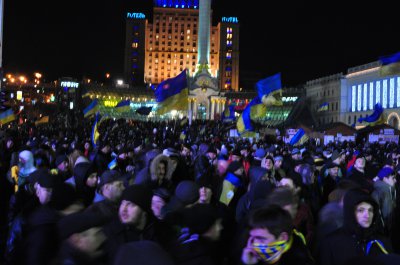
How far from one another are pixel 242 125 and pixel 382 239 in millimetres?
16220

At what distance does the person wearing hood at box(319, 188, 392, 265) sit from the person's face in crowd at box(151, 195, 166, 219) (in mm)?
1480

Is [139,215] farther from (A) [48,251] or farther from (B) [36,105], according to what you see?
(B) [36,105]

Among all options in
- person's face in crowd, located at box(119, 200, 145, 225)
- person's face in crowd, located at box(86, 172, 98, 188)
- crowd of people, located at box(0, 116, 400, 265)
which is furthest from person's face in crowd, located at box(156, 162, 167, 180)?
person's face in crowd, located at box(119, 200, 145, 225)

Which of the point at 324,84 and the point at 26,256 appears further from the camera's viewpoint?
the point at 324,84

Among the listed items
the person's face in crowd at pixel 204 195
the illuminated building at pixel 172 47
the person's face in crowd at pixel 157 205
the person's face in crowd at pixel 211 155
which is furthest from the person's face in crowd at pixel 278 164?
the illuminated building at pixel 172 47

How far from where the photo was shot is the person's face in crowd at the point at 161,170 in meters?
7.08

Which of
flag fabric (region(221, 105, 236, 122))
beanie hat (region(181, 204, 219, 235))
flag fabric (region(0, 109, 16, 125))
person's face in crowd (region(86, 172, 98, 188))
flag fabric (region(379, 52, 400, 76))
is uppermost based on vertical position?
flag fabric (region(379, 52, 400, 76))

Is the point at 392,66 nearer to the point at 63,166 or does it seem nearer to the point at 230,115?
the point at 63,166

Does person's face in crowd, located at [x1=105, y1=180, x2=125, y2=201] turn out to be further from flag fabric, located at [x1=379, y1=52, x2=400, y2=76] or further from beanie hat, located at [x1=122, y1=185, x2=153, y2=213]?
flag fabric, located at [x1=379, y1=52, x2=400, y2=76]

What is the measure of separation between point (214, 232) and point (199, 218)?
153 mm

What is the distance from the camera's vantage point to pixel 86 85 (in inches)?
4424

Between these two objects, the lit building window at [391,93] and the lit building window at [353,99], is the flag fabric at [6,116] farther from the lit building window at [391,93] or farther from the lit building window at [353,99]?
the lit building window at [353,99]

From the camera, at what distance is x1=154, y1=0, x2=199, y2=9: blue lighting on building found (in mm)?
147125

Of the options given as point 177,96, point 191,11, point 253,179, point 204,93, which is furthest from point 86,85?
point 253,179
